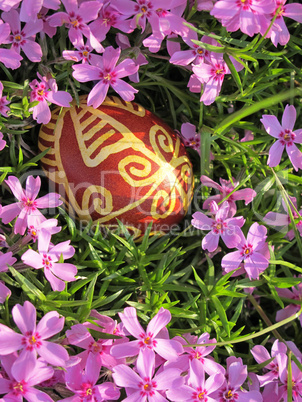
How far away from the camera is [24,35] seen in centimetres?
170

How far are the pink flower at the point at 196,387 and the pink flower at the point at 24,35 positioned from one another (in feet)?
4.10

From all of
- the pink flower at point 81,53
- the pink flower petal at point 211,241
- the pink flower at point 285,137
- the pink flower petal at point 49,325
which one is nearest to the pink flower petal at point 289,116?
the pink flower at point 285,137

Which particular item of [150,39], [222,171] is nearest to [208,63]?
[150,39]

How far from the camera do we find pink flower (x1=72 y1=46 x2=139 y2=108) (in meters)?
1.65

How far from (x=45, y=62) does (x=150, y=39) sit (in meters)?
0.44

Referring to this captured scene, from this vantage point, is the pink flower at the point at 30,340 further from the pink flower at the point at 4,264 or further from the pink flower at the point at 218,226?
the pink flower at the point at 218,226

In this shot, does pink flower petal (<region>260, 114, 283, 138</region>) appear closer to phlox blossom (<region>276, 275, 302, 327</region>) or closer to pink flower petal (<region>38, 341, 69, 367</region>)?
phlox blossom (<region>276, 275, 302, 327</region>)

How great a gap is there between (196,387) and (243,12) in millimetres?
1291

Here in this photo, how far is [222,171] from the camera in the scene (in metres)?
2.10

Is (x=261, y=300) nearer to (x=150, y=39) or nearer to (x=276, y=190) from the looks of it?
(x=276, y=190)

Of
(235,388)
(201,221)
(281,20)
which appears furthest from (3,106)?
(235,388)

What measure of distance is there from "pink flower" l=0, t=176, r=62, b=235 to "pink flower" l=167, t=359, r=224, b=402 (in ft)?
2.45

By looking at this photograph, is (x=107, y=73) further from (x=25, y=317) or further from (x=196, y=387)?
(x=196, y=387)

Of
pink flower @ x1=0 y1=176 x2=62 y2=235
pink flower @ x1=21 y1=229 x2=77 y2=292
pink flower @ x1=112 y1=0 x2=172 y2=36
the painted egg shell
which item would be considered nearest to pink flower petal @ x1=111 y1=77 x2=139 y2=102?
the painted egg shell
